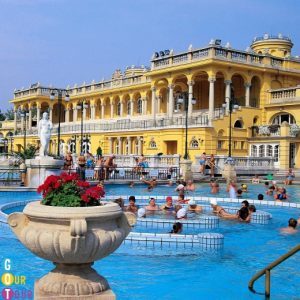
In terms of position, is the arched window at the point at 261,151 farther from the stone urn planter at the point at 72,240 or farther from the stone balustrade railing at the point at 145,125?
the stone urn planter at the point at 72,240

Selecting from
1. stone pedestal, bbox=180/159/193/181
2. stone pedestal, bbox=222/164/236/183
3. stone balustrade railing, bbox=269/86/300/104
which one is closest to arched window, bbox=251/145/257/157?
stone balustrade railing, bbox=269/86/300/104

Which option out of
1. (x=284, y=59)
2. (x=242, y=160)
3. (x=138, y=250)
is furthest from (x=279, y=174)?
(x=138, y=250)

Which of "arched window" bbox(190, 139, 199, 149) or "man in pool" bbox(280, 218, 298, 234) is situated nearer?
"man in pool" bbox(280, 218, 298, 234)

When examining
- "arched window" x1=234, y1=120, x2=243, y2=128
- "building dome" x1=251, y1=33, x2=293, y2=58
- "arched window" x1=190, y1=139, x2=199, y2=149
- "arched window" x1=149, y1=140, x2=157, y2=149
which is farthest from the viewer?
"building dome" x1=251, y1=33, x2=293, y2=58

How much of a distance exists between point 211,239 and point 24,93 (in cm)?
6390

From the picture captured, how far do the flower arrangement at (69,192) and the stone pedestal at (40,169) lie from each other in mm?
14355

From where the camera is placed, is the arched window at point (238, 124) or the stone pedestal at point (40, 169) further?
the arched window at point (238, 124)

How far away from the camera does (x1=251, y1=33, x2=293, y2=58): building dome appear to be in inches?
1999

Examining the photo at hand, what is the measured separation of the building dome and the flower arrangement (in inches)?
1881

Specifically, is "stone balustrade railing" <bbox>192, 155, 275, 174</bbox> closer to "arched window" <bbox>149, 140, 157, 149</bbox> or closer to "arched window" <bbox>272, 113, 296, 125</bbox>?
"arched window" <bbox>272, 113, 296, 125</bbox>

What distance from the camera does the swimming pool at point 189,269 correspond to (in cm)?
740

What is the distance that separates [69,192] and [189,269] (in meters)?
4.14

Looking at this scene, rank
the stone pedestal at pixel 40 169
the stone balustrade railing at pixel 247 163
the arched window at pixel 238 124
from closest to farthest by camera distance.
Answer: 1. the stone pedestal at pixel 40 169
2. the stone balustrade railing at pixel 247 163
3. the arched window at pixel 238 124

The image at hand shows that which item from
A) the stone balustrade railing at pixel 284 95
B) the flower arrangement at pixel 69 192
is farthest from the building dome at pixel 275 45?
the flower arrangement at pixel 69 192
